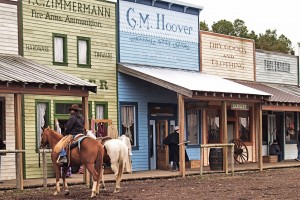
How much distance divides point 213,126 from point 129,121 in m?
6.11

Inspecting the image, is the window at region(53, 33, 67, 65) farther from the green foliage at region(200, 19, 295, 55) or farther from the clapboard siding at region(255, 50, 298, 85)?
the green foliage at region(200, 19, 295, 55)

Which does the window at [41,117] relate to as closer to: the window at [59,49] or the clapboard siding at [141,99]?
the window at [59,49]

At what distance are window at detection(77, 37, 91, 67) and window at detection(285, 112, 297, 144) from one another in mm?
15310

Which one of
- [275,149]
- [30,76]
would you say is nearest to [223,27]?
[275,149]

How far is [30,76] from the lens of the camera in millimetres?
19641

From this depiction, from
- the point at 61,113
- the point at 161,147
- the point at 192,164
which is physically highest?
the point at 61,113

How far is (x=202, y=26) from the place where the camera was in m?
61.8

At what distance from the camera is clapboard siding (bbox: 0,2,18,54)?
72.5 ft

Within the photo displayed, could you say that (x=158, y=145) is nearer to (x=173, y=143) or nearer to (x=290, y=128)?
(x=173, y=143)

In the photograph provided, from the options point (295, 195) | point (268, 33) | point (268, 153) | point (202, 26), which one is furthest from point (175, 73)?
point (268, 33)

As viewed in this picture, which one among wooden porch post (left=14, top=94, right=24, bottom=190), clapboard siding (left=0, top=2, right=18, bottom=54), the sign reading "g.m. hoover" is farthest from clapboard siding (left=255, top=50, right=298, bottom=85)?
wooden porch post (left=14, top=94, right=24, bottom=190)

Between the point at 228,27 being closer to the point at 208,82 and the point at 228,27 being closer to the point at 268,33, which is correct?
the point at 268,33

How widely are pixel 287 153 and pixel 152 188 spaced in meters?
19.3

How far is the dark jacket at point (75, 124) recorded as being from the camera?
56.5 ft
